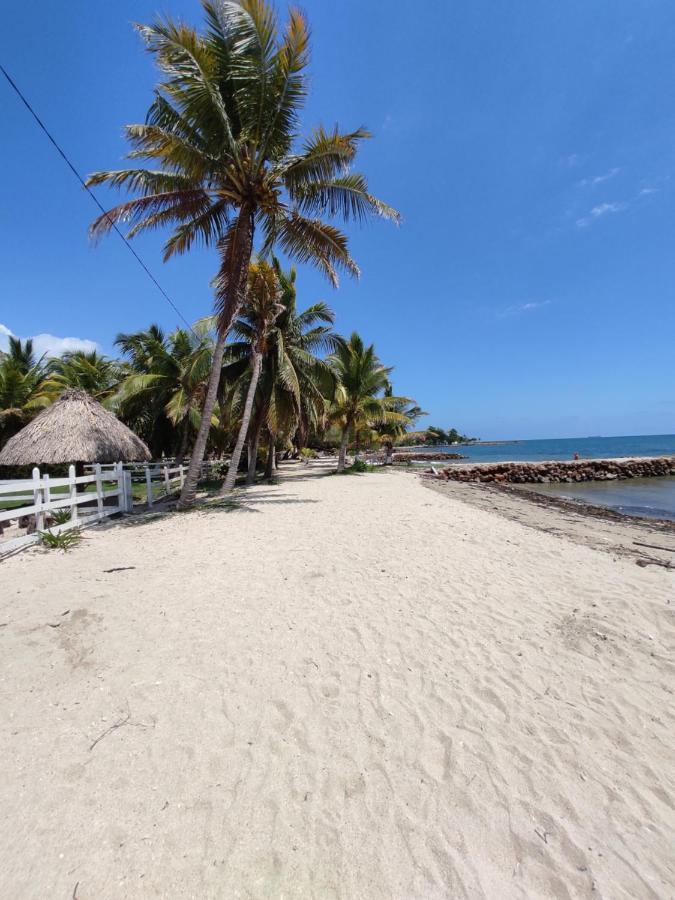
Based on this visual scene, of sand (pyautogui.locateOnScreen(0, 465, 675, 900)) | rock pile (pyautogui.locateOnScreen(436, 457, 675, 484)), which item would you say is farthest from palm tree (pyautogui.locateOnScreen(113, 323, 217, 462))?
rock pile (pyautogui.locateOnScreen(436, 457, 675, 484))

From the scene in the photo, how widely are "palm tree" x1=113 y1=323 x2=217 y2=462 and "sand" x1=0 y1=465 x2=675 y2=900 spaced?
46.6 ft

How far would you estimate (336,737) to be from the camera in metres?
2.49

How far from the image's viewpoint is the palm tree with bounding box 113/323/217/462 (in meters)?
19.6

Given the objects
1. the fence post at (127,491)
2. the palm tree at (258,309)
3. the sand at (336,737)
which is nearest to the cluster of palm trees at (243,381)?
Result: the palm tree at (258,309)

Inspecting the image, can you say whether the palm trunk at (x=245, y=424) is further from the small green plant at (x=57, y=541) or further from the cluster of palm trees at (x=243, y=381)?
the small green plant at (x=57, y=541)

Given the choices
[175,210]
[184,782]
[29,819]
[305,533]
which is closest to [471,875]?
[184,782]

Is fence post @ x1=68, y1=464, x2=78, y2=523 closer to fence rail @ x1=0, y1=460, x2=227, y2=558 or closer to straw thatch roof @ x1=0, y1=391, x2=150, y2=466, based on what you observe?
fence rail @ x1=0, y1=460, x2=227, y2=558

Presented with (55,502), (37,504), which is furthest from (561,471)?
(37,504)

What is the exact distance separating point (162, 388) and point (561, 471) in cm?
2716

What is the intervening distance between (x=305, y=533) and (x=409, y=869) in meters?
5.89

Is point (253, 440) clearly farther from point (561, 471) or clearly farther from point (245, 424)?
point (561, 471)

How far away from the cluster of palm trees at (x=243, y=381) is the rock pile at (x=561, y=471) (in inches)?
269

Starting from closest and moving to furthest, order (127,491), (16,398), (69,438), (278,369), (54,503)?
1. (54,503)
2. (69,438)
3. (127,491)
4. (278,369)
5. (16,398)

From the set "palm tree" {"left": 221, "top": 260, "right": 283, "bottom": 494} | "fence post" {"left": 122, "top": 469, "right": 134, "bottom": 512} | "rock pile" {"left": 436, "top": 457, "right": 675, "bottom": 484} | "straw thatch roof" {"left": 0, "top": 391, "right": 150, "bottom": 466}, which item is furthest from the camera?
"rock pile" {"left": 436, "top": 457, "right": 675, "bottom": 484}
